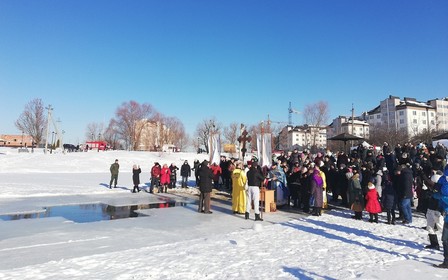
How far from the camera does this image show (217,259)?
6.30 metres

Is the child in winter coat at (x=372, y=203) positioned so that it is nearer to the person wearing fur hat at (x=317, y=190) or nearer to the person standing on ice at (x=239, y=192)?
the person wearing fur hat at (x=317, y=190)

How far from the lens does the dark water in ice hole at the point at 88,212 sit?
419 inches

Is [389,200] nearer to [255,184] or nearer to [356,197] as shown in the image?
[356,197]

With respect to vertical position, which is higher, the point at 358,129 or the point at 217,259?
the point at 358,129

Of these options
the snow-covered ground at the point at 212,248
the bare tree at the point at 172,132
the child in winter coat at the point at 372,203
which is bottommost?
the snow-covered ground at the point at 212,248

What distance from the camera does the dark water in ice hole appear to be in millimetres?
10648

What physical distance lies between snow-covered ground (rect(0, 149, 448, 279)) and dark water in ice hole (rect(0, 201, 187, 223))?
420 millimetres

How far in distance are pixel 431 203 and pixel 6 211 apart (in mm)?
13219

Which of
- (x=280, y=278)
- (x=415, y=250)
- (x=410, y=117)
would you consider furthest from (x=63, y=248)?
(x=410, y=117)

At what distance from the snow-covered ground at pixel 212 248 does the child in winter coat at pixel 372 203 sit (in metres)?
0.44

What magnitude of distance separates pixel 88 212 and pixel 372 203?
10003 millimetres

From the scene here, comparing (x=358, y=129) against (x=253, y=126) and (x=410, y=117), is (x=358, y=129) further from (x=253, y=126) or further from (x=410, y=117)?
(x=253, y=126)

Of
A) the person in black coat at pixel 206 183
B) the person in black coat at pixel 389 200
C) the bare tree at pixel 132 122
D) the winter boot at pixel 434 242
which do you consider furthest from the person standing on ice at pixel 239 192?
the bare tree at pixel 132 122

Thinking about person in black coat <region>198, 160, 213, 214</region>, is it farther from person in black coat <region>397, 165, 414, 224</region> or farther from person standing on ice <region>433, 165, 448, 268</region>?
person standing on ice <region>433, 165, 448, 268</region>
